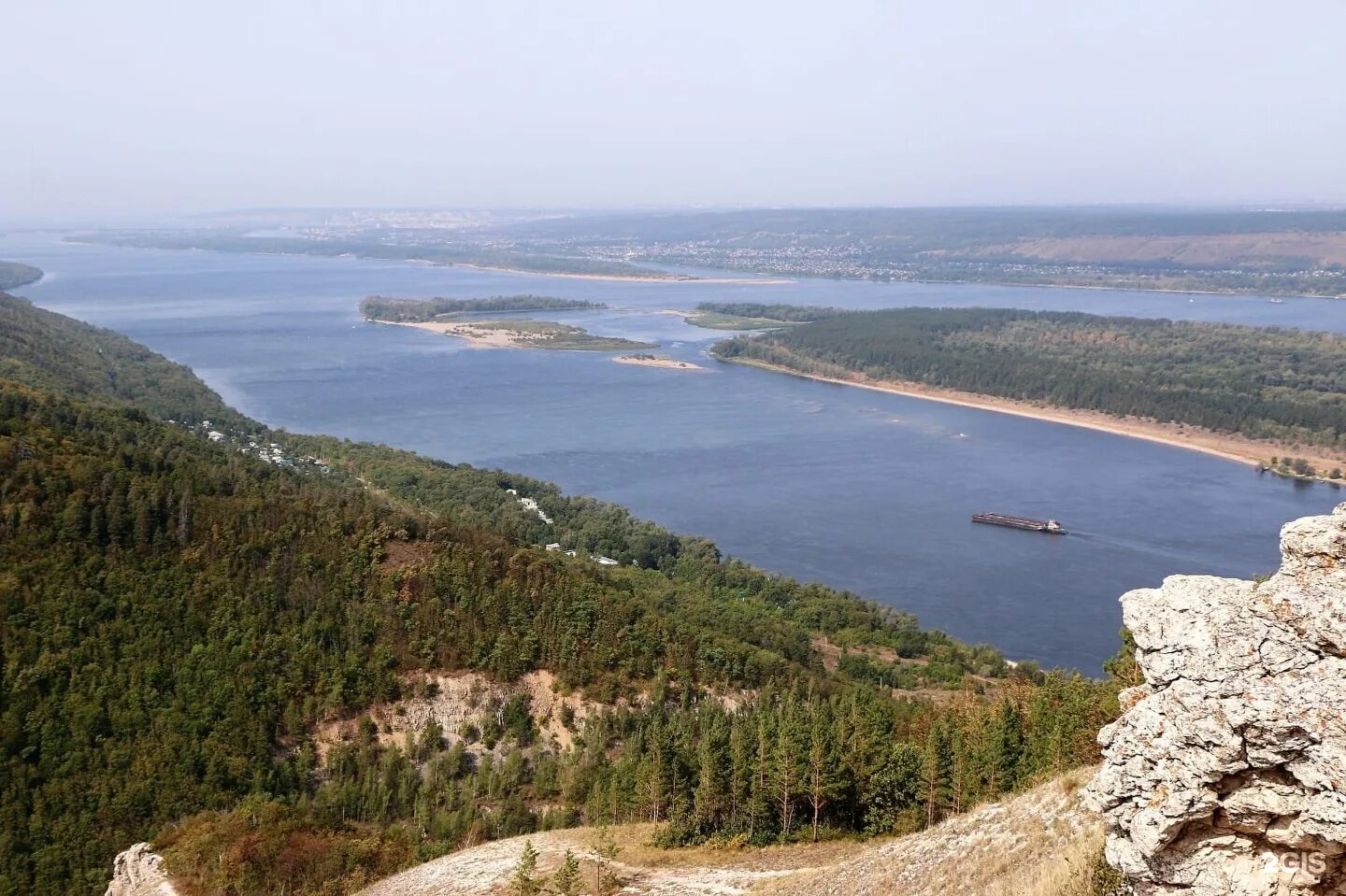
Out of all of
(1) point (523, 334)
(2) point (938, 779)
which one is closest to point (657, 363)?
(1) point (523, 334)

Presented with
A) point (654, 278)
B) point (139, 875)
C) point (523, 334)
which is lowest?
point (139, 875)

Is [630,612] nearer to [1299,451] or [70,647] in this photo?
[70,647]

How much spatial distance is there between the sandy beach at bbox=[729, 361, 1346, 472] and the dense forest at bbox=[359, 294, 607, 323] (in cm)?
4627

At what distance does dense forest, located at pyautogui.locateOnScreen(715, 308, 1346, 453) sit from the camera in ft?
200

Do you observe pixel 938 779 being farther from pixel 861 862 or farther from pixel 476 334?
pixel 476 334

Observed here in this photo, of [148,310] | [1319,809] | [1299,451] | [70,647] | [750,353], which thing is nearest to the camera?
[1319,809]

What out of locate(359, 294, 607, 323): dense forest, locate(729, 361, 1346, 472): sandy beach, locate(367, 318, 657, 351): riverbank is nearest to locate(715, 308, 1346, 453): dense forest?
locate(729, 361, 1346, 472): sandy beach

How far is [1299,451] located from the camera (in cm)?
5462

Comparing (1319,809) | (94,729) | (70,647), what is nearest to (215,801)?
(94,729)

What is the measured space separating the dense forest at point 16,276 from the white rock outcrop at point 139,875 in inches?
4916

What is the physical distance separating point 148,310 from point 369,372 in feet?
165

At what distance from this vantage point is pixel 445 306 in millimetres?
110438

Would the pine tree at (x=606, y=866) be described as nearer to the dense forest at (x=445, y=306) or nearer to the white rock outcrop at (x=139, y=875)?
the white rock outcrop at (x=139, y=875)

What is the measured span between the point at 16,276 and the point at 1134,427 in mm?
133078
